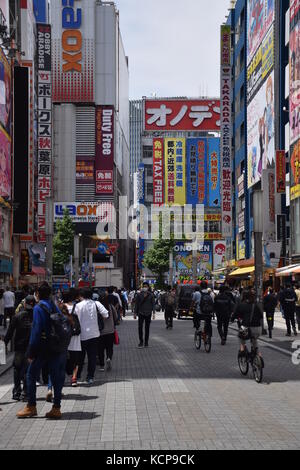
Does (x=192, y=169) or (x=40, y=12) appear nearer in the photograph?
(x=40, y=12)

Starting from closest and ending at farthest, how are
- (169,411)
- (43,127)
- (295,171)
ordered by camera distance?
1. (169,411)
2. (295,171)
3. (43,127)

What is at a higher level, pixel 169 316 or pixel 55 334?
pixel 55 334

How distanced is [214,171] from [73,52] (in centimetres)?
2516

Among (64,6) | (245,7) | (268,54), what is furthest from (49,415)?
(64,6)

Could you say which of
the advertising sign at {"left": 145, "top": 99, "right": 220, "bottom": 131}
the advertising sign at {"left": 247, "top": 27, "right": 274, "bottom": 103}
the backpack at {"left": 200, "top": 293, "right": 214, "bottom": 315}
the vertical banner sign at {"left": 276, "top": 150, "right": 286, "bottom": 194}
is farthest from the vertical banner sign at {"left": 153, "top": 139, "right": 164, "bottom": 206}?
the backpack at {"left": 200, "top": 293, "right": 214, "bottom": 315}

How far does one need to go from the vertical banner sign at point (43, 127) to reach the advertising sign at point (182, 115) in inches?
1125

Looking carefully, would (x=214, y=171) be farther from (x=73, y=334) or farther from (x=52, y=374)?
(x=52, y=374)

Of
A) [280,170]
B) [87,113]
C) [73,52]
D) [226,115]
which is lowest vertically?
[280,170]

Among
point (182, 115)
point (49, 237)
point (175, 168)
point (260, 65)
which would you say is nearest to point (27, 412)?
point (49, 237)

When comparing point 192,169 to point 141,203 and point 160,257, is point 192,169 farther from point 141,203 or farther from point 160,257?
point 141,203

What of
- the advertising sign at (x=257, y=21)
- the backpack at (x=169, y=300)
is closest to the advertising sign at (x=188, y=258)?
the advertising sign at (x=257, y=21)

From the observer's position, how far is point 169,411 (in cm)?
1023

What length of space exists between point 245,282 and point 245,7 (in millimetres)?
24569

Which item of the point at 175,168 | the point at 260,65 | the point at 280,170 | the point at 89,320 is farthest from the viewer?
the point at 175,168
